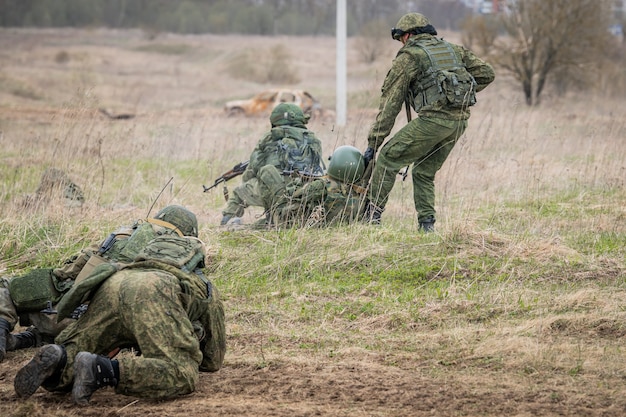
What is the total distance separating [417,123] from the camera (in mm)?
7477

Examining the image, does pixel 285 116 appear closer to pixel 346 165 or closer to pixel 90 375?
pixel 346 165

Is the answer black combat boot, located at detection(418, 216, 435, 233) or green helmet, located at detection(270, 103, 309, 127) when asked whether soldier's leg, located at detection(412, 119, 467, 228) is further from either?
green helmet, located at detection(270, 103, 309, 127)

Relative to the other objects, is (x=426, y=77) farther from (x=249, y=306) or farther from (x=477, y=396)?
(x=477, y=396)

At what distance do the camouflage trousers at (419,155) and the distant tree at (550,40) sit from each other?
16064 millimetres

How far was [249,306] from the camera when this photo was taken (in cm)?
621

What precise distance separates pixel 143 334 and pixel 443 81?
4049 mm

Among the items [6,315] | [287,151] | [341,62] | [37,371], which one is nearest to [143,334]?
[37,371]

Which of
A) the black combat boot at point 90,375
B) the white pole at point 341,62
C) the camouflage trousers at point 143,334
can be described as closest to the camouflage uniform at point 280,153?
the camouflage trousers at point 143,334

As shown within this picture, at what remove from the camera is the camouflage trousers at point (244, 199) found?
8.34 meters

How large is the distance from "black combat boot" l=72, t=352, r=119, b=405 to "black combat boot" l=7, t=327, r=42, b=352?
1.29 metres

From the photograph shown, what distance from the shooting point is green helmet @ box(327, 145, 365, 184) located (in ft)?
25.6

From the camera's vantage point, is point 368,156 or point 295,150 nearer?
point 368,156

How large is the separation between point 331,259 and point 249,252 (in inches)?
28.5

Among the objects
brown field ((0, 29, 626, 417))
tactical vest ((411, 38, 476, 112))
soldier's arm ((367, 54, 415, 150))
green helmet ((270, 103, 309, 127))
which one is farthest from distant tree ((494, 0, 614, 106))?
soldier's arm ((367, 54, 415, 150))
